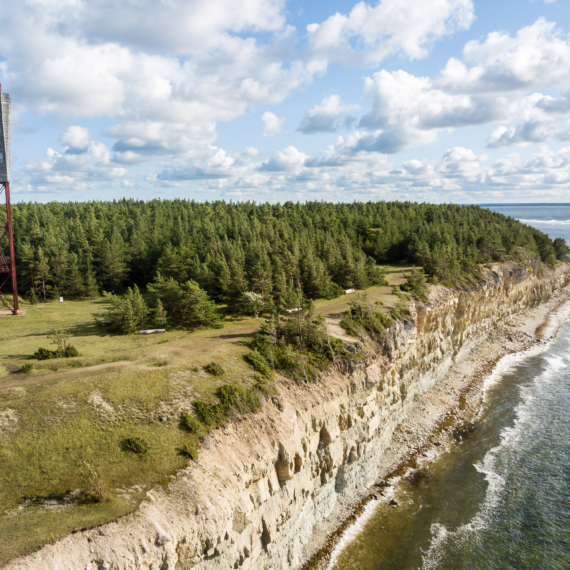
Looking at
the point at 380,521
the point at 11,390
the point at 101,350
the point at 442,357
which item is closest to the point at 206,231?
the point at 101,350

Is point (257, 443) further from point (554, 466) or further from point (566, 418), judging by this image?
point (566, 418)

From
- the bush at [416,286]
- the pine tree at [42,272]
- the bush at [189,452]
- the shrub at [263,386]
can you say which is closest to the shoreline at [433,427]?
the shrub at [263,386]

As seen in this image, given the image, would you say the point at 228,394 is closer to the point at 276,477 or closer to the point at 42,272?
the point at 276,477

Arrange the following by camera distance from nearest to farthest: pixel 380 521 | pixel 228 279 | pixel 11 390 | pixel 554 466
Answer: pixel 11 390
pixel 380 521
pixel 554 466
pixel 228 279

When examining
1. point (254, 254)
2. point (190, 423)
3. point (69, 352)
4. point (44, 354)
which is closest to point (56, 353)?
point (44, 354)

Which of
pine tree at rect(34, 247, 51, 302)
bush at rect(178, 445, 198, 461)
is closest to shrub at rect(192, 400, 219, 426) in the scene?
bush at rect(178, 445, 198, 461)
